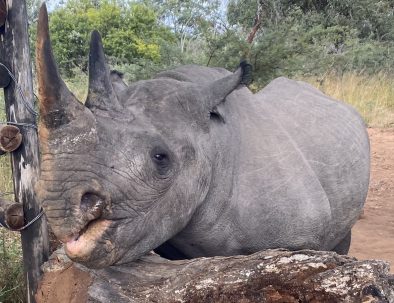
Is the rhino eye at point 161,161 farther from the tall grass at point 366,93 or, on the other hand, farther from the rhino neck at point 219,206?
the tall grass at point 366,93

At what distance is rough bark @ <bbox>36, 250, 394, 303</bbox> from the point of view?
2207mm

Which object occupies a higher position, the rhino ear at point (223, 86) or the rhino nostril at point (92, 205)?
the rhino ear at point (223, 86)

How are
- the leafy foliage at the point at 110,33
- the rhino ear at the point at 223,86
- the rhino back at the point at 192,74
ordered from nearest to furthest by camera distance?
the rhino ear at the point at 223,86 → the rhino back at the point at 192,74 → the leafy foliage at the point at 110,33

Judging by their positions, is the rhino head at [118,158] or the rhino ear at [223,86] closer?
the rhino head at [118,158]

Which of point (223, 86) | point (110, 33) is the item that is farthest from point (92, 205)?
point (110, 33)

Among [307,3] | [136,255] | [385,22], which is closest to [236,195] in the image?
[136,255]

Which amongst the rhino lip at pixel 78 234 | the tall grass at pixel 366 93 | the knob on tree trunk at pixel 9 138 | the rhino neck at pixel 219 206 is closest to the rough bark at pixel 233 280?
the rhino neck at pixel 219 206

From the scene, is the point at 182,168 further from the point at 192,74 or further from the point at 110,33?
the point at 110,33

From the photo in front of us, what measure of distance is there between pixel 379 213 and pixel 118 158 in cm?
585

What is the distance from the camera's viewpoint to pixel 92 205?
6.81 feet

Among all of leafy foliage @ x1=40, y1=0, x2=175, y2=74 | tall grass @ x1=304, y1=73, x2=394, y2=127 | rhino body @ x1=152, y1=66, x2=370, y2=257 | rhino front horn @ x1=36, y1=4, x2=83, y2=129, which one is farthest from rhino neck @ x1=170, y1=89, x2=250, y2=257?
leafy foliage @ x1=40, y1=0, x2=175, y2=74

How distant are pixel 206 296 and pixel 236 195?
59 centimetres

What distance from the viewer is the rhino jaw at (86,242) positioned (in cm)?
210

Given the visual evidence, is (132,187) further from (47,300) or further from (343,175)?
(343,175)
